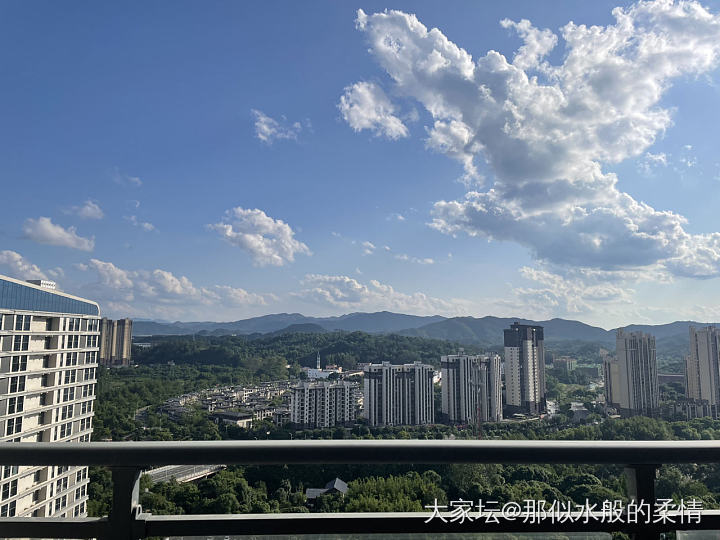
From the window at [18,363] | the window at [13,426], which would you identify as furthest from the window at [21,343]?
the window at [13,426]

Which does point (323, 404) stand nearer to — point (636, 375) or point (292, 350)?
point (292, 350)

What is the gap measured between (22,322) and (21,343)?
36 centimetres

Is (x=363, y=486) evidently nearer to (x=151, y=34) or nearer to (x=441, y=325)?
(x=151, y=34)

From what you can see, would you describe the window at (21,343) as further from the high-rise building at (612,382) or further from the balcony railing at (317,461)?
the high-rise building at (612,382)

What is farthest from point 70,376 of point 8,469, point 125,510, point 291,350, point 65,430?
point 291,350

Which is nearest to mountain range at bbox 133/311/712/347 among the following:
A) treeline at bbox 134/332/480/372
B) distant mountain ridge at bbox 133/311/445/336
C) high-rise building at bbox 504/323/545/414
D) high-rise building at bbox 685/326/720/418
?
distant mountain ridge at bbox 133/311/445/336


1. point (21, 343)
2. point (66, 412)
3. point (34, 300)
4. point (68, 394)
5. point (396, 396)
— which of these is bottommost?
point (396, 396)

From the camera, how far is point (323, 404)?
20547mm

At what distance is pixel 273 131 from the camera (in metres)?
20.6

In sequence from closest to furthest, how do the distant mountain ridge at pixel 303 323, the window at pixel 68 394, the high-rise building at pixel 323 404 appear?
the window at pixel 68 394, the high-rise building at pixel 323 404, the distant mountain ridge at pixel 303 323

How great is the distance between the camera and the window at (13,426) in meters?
6.84

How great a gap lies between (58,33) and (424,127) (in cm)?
1262

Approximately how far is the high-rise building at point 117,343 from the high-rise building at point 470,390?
721 inches

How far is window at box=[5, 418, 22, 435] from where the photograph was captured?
684 centimetres
